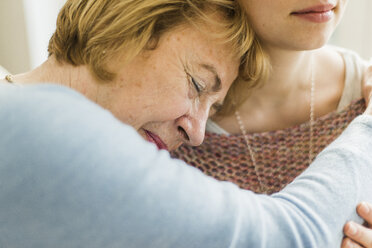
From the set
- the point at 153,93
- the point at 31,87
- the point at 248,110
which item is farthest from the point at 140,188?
the point at 248,110

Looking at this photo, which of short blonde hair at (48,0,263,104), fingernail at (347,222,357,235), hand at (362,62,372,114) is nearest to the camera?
fingernail at (347,222,357,235)

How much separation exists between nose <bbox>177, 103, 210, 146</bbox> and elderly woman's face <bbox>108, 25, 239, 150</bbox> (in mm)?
17

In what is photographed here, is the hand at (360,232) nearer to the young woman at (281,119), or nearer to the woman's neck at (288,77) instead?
the young woman at (281,119)

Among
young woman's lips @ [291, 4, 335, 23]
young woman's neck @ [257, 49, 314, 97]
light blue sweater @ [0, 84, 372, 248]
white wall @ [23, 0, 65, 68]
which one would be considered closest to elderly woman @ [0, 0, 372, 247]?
light blue sweater @ [0, 84, 372, 248]

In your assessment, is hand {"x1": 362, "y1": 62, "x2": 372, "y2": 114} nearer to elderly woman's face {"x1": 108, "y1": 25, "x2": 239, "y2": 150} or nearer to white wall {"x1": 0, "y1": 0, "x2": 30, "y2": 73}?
elderly woman's face {"x1": 108, "y1": 25, "x2": 239, "y2": 150}

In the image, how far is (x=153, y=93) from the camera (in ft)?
3.14

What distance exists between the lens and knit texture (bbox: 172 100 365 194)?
1.17 metres

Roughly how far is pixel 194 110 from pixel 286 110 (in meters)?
0.35

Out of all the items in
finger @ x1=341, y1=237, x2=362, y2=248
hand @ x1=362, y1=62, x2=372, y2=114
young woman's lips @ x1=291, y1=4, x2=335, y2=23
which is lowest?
finger @ x1=341, y1=237, x2=362, y2=248

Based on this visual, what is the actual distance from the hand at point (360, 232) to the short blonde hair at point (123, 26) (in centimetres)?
43

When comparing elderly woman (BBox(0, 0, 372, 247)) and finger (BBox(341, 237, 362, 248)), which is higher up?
elderly woman (BBox(0, 0, 372, 247))

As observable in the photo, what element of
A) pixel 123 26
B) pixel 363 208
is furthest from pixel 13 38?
pixel 363 208

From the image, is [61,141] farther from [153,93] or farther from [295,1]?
[295,1]

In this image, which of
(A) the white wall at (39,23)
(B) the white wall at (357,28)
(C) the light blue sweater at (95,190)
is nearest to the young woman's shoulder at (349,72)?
(B) the white wall at (357,28)
